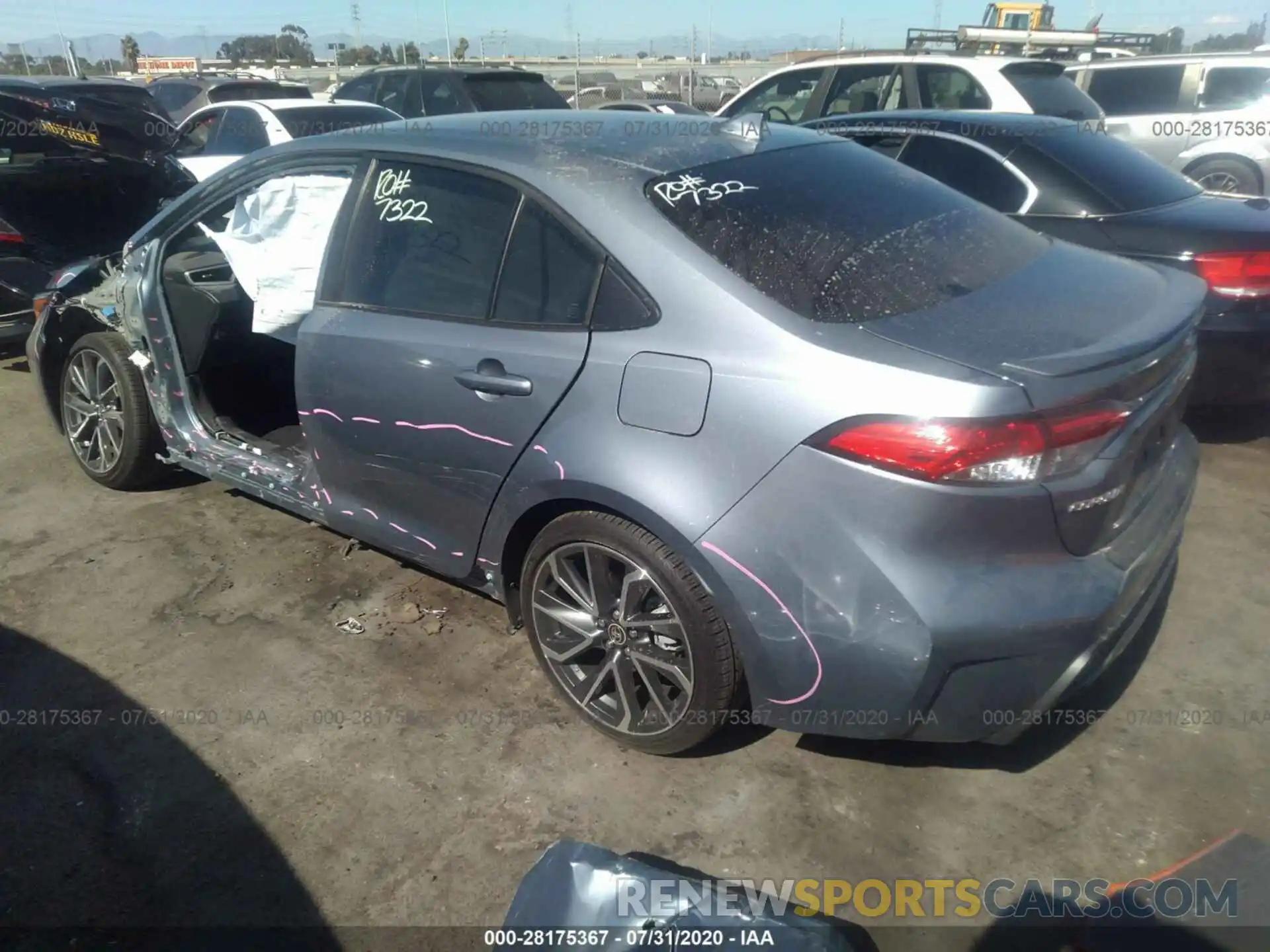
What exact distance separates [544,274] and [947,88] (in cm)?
622

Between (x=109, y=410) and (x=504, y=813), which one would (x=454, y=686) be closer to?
(x=504, y=813)

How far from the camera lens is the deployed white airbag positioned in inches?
145

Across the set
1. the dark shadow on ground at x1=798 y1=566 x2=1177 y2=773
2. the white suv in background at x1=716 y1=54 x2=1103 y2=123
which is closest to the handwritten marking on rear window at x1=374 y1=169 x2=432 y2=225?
the dark shadow on ground at x1=798 y1=566 x2=1177 y2=773

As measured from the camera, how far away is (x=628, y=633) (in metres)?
2.66

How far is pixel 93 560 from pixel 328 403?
5.07 ft

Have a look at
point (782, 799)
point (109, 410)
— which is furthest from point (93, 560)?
point (782, 799)

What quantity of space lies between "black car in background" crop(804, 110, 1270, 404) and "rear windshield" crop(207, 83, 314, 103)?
1094cm

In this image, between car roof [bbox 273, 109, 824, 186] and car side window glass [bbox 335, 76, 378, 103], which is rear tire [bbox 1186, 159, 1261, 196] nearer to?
car roof [bbox 273, 109, 824, 186]

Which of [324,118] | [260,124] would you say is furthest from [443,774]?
[260,124]

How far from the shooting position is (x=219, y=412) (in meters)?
4.13

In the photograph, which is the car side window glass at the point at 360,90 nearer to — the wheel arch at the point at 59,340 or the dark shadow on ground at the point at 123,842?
the wheel arch at the point at 59,340

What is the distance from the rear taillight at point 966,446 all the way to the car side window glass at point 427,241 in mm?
1202

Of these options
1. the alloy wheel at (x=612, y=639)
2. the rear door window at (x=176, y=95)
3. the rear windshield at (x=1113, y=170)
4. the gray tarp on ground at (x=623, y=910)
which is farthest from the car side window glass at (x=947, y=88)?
the rear door window at (x=176, y=95)

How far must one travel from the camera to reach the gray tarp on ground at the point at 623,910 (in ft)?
6.56
